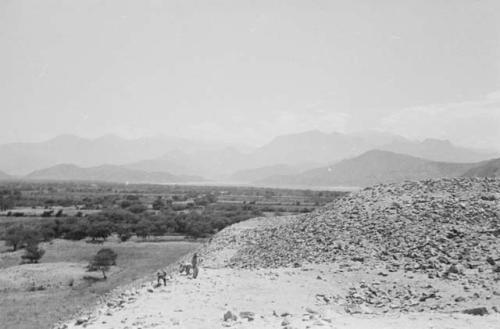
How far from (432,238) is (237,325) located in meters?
10.3

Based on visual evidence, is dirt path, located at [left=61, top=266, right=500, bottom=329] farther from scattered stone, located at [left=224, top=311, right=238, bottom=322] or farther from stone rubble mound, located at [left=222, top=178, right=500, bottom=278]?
stone rubble mound, located at [left=222, top=178, right=500, bottom=278]

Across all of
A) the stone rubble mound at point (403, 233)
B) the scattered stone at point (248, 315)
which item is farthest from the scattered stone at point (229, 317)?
the stone rubble mound at point (403, 233)

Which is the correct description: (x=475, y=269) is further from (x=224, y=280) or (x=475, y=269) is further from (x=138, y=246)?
(x=138, y=246)

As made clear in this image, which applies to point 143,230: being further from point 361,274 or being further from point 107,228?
point 361,274

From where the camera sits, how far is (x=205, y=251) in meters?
26.2

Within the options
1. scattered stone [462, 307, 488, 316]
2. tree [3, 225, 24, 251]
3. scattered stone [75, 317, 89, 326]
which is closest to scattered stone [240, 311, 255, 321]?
scattered stone [75, 317, 89, 326]

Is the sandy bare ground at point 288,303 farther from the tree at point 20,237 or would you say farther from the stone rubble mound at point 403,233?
the tree at point 20,237

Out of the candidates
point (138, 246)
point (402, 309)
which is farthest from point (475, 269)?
point (138, 246)

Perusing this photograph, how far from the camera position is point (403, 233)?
61.4 ft

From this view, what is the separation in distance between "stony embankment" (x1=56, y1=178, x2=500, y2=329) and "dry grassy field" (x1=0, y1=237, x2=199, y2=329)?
7259 millimetres

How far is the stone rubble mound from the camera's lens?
16531mm

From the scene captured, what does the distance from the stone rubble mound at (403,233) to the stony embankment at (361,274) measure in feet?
0.16

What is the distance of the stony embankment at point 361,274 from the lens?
11.9 metres

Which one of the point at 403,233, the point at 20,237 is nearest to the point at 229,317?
the point at 403,233
